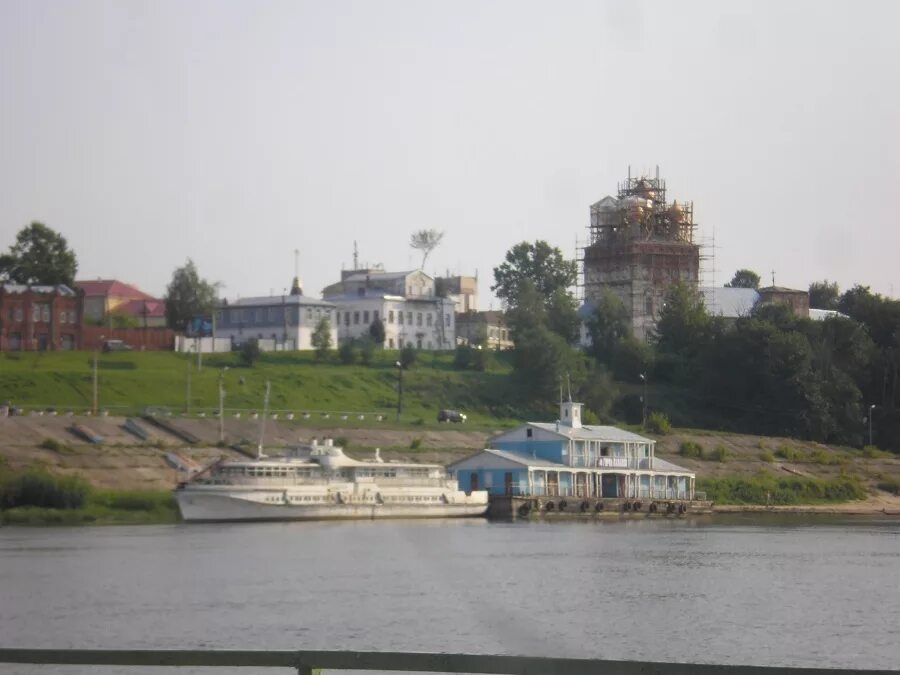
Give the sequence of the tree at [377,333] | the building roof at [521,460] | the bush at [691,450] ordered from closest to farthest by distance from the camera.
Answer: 1. the building roof at [521,460]
2. the bush at [691,450]
3. the tree at [377,333]

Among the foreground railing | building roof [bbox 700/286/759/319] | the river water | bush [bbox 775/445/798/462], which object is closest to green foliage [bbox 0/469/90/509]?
the river water

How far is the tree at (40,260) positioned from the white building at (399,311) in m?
32.5

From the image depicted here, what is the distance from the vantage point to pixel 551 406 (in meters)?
143

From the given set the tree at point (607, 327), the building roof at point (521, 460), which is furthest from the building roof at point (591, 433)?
the tree at point (607, 327)

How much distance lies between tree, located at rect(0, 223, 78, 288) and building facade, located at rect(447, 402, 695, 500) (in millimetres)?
60493

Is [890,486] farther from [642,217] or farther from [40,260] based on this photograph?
[40,260]

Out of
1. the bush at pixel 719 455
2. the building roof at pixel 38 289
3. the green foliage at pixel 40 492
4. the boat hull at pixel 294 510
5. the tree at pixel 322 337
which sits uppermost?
the building roof at pixel 38 289

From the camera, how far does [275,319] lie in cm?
16788

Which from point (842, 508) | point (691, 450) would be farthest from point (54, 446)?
point (842, 508)

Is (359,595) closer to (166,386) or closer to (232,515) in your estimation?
(232,515)

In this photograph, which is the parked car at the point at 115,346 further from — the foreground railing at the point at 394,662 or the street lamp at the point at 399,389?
the foreground railing at the point at 394,662

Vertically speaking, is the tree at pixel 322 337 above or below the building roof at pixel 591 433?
above

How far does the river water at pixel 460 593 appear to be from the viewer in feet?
125

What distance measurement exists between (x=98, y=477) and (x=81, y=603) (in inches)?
1759
